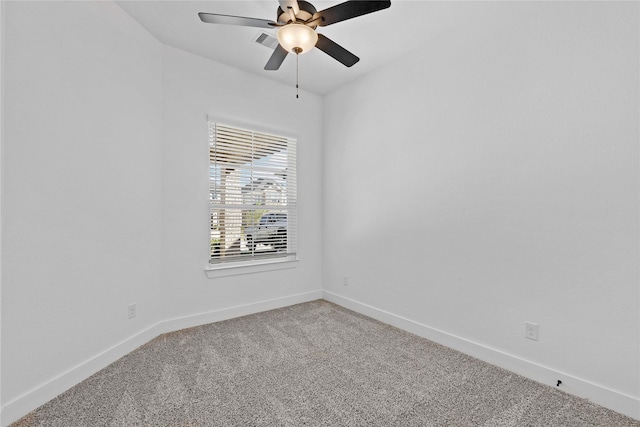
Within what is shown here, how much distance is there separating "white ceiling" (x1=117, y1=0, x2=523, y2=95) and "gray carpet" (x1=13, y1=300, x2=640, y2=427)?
8.80 ft

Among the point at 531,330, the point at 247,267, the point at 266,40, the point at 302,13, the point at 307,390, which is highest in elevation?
the point at 266,40

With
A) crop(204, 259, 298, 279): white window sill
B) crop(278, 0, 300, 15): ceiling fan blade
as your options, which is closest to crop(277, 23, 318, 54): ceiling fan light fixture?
crop(278, 0, 300, 15): ceiling fan blade

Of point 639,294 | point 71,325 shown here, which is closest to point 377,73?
point 639,294

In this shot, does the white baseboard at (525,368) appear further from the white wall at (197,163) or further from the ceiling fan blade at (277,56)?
the ceiling fan blade at (277,56)

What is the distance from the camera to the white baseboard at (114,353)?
1675 millimetres

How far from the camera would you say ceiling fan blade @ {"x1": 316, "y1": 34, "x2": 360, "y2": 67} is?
6.71ft

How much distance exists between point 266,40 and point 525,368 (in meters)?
3.40

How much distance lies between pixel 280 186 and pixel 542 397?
119 inches

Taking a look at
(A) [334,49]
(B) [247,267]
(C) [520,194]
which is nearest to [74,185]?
(B) [247,267]

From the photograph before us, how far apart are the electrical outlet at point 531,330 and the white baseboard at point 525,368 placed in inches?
7.1

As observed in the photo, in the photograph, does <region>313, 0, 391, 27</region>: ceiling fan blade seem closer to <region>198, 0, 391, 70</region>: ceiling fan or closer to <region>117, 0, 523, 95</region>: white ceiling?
<region>198, 0, 391, 70</region>: ceiling fan

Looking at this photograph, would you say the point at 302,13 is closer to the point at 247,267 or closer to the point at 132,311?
the point at 247,267

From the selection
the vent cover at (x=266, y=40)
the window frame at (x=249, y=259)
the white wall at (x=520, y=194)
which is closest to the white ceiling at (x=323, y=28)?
the vent cover at (x=266, y=40)

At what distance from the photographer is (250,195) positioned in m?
3.42
